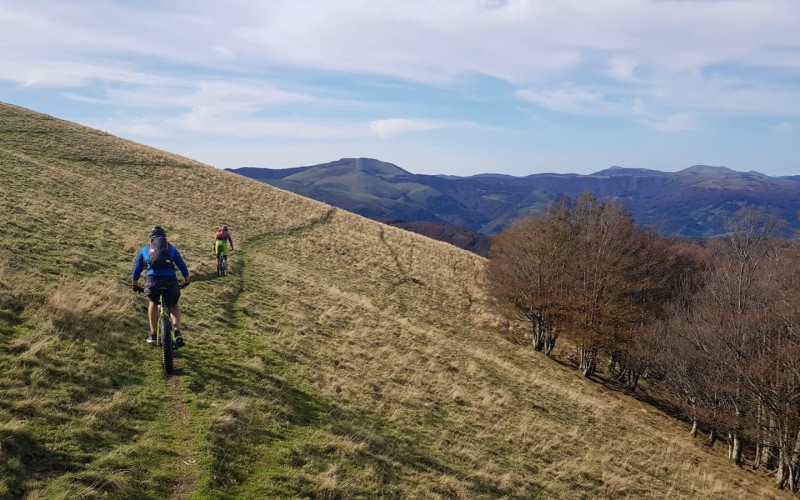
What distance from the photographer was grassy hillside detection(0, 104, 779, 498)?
290 inches

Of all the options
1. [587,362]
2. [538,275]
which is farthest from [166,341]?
[587,362]

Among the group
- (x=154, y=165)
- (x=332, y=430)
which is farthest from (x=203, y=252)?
(x=154, y=165)

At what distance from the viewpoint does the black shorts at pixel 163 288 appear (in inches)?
391

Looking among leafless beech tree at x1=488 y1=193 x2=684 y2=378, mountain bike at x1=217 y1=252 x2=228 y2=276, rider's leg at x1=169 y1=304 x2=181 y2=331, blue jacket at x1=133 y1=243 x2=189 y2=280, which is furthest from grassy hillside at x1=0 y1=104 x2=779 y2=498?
leafless beech tree at x1=488 y1=193 x2=684 y2=378

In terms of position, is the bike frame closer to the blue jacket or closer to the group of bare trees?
the blue jacket

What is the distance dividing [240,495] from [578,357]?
36598mm

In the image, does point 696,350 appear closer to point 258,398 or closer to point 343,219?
point 258,398

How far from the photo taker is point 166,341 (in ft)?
32.9

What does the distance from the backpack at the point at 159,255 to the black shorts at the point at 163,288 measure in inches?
10.0

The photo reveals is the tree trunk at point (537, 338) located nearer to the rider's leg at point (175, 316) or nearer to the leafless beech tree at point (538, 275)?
the leafless beech tree at point (538, 275)

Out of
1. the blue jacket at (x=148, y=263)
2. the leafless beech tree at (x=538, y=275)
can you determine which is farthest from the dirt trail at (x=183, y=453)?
the leafless beech tree at (x=538, y=275)

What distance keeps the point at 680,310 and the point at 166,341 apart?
34.1m

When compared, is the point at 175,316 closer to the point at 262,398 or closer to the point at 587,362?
the point at 262,398

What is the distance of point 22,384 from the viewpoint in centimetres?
798
